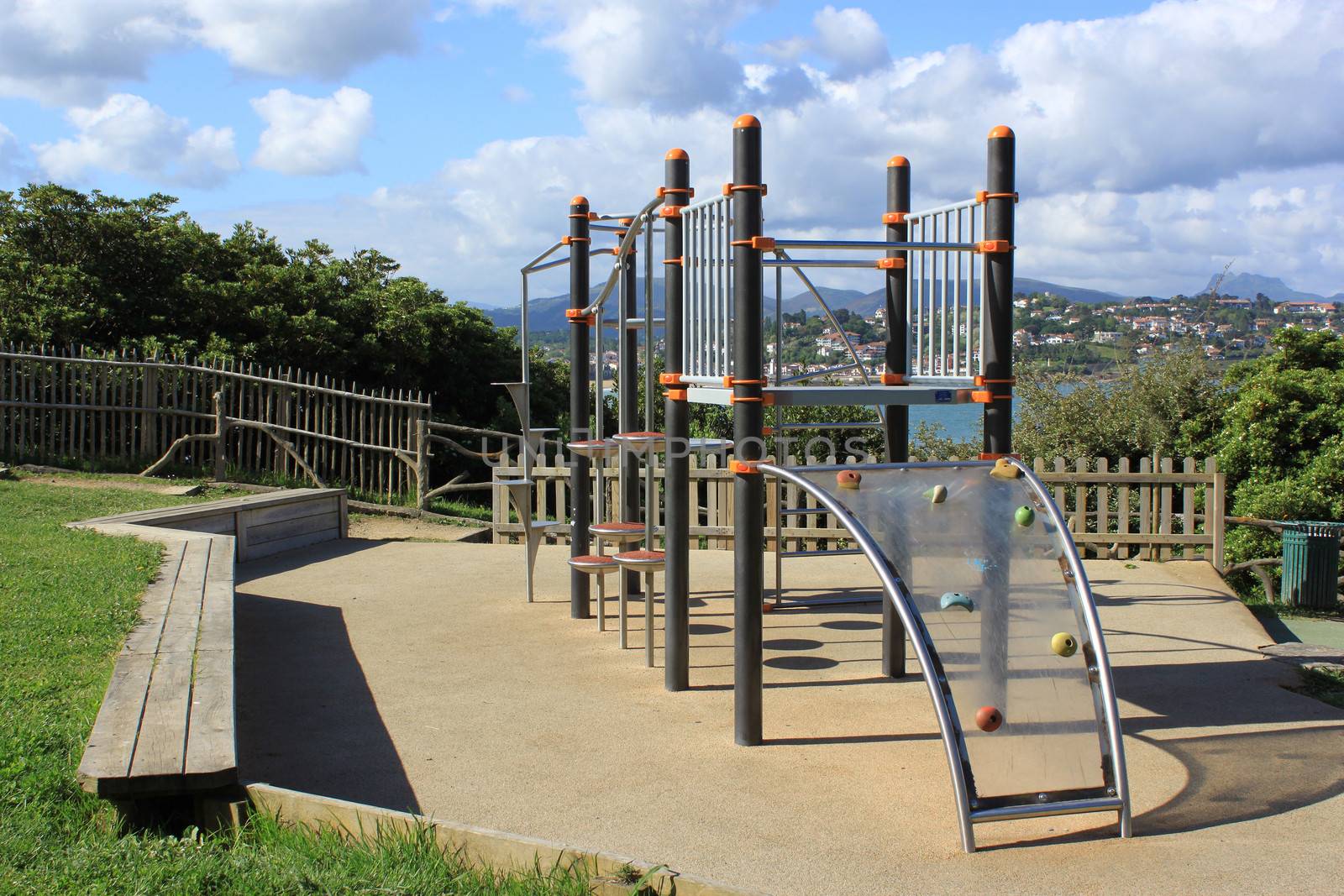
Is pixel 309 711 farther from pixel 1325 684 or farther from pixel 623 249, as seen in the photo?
pixel 1325 684

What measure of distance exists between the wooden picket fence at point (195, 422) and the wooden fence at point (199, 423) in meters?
0.01

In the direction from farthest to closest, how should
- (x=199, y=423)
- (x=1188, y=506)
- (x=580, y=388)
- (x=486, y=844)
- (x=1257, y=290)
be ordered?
(x=1257, y=290)
(x=199, y=423)
(x=1188, y=506)
(x=580, y=388)
(x=486, y=844)

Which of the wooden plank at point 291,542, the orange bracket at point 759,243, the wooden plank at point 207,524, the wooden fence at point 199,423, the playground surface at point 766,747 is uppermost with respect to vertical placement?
the orange bracket at point 759,243

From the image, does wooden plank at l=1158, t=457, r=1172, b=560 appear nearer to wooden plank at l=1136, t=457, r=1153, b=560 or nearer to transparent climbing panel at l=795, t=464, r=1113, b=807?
wooden plank at l=1136, t=457, r=1153, b=560

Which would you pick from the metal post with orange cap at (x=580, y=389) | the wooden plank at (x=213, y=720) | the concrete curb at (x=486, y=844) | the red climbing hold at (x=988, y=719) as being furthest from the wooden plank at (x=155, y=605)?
the red climbing hold at (x=988, y=719)

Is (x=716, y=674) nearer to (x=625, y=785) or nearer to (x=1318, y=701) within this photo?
(x=625, y=785)

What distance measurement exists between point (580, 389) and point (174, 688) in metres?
4.05

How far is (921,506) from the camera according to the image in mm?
5023

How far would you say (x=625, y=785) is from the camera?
16.1ft

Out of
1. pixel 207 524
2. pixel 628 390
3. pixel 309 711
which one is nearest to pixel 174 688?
pixel 309 711

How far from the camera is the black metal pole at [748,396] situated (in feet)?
18.5

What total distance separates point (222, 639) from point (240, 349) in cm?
1339

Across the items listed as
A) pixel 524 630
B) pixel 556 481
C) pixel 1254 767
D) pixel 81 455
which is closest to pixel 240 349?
pixel 81 455

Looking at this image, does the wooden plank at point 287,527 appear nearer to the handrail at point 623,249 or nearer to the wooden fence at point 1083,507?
the wooden fence at point 1083,507
